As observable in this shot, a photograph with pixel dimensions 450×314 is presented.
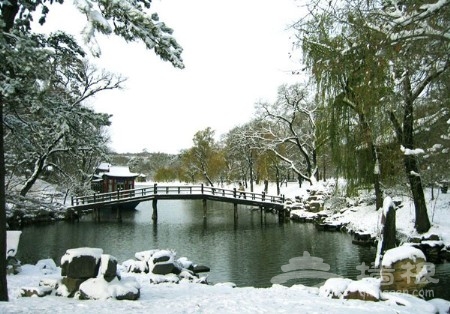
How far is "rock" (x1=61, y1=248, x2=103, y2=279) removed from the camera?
7496mm

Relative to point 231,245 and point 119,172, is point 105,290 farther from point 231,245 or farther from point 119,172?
point 119,172

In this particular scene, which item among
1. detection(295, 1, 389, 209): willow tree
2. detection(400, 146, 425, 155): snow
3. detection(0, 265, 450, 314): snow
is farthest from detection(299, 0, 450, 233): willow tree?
Answer: detection(400, 146, 425, 155): snow

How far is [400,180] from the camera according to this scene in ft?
47.8

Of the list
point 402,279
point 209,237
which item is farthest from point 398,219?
point 402,279

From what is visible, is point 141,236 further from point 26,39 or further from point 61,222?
point 26,39

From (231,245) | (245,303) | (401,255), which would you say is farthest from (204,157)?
(245,303)

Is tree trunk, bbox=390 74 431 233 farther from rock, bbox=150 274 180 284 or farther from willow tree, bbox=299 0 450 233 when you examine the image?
rock, bbox=150 274 180 284

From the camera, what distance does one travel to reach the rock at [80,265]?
7496 millimetres

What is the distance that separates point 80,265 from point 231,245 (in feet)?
41.3

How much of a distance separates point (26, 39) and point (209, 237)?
740 inches

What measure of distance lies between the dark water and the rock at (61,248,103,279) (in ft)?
17.9

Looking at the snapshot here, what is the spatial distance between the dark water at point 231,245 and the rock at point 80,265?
5.45m

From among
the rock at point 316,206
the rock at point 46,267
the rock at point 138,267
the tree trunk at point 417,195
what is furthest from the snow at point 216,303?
the rock at point 316,206

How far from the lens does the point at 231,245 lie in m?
19.6
